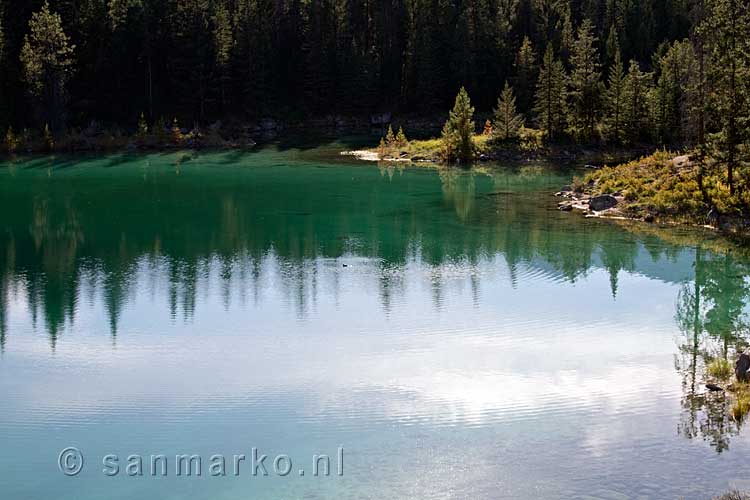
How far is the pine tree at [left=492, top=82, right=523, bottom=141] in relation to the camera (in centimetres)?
8488

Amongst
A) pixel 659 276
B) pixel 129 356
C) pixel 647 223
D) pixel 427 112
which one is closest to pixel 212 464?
pixel 129 356

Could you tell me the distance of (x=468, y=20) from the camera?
115000mm

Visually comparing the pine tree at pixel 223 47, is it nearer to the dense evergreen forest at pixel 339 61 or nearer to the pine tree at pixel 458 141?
the dense evergreen forest at pixel 339 61

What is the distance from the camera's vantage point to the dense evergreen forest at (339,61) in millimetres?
85750

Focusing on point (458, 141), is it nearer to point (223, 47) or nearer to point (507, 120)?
point (507, 120)

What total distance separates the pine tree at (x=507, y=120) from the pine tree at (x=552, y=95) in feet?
7.79

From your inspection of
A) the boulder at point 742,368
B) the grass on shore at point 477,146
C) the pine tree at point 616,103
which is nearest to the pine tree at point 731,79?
the boulder at point 742,368

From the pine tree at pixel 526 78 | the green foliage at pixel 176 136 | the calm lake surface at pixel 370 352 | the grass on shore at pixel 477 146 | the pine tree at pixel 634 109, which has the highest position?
the pine tree at pixel 526 78

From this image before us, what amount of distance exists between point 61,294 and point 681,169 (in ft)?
125

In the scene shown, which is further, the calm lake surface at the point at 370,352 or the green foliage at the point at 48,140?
the green foliage at the point at 48,140

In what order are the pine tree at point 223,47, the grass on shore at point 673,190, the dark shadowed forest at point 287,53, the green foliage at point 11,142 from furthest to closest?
the pine tree at point 223,47, the dark shadowed forest at point 287,53, the green foliage at point 11,142, the grass on shore at point 673,190

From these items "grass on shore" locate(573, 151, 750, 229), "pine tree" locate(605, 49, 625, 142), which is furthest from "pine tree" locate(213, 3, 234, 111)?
"grass on shore" locate(573, 151, 750, 229)

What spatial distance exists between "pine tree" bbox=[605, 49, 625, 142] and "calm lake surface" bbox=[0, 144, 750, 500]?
33.1 m

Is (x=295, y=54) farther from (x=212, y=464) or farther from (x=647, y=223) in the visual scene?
(x=212, y=464)
